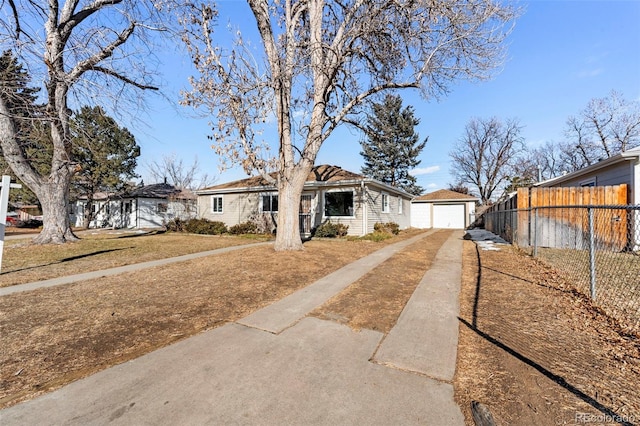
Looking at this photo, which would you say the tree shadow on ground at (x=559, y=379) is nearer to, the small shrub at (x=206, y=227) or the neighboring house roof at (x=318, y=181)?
the neighboring house roof at (x=318, y=181)

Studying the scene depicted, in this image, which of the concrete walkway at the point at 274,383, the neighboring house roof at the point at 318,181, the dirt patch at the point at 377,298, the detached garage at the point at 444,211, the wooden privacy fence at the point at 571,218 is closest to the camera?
the concrete walkway at the point at 274,383

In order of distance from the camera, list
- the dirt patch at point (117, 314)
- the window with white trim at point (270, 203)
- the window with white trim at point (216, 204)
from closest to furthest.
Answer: the dirt patch at point (117, 314), the window with white trim at point (270, 203), the window with white trim at point (216, 204)

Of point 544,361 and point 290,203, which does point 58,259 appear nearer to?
point 290,203

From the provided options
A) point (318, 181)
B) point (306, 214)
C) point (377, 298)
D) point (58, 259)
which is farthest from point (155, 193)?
point (377, 298)

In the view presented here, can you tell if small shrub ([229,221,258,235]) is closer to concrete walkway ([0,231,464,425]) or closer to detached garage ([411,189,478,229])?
concrete walkway ([0,231,464,425])

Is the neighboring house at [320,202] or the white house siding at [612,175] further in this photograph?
the neighboring house at [320,202]

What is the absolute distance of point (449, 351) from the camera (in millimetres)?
2920

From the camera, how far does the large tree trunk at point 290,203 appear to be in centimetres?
905

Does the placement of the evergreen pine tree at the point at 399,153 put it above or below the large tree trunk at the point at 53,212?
above

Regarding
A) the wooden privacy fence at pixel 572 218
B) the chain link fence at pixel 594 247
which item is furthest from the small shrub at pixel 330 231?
the wooden privacy fence at pixel 572 218

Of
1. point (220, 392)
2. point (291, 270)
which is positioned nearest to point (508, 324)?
point (220, 392)

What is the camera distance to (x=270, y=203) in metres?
17.0

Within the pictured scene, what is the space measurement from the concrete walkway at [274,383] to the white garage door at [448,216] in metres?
23.5

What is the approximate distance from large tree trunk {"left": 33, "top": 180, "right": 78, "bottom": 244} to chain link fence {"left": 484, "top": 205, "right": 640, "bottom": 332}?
640 inches
